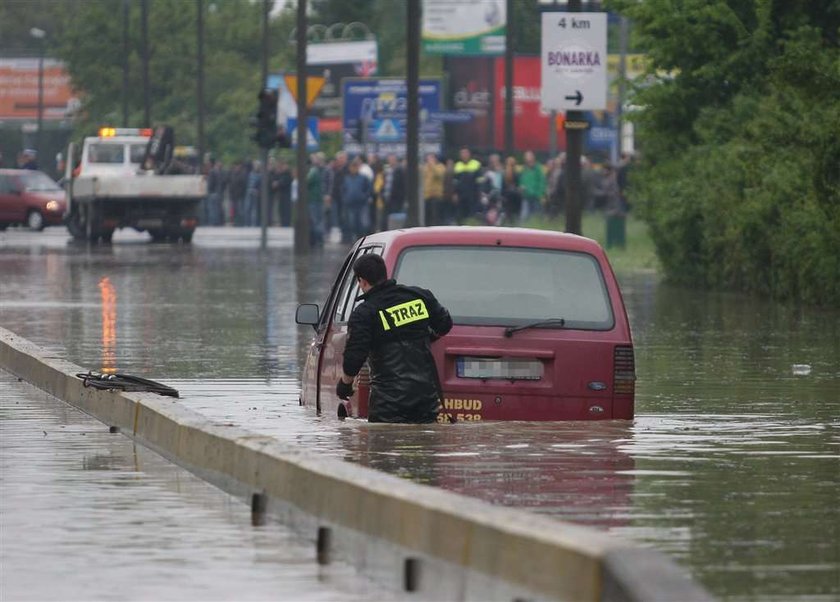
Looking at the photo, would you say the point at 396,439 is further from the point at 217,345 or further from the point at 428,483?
the point at 217,345

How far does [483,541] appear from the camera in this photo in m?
8.18

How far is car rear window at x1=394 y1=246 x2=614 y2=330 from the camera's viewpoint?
46.4 feet

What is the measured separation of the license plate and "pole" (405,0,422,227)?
28.9m

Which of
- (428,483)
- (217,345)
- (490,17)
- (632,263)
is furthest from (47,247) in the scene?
(428,483)

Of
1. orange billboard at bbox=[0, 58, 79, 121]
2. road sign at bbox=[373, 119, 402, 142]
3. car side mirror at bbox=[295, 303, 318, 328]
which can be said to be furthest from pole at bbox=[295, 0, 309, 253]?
orange billboard at bbox=[0, 58, 79, 121]

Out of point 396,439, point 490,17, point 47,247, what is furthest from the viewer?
point 490,17

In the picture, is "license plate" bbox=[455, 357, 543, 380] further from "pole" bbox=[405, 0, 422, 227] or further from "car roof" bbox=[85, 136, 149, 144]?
"car roof" bbox=[85, 136, 149, 144]

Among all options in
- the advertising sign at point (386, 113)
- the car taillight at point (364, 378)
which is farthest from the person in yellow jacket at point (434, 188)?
the car taillight at point (364, 378)

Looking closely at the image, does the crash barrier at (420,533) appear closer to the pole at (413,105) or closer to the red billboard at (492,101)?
the pole at (413,105)

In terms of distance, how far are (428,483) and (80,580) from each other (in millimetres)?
2362

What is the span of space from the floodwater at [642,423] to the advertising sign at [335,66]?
200ft

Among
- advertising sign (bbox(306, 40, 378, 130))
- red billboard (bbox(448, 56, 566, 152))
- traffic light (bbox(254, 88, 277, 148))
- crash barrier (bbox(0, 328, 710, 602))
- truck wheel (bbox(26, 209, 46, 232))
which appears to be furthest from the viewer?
advertising sign (bbox(306, 40, 378, 130))

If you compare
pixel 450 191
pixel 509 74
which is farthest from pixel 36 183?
pixel 450 191

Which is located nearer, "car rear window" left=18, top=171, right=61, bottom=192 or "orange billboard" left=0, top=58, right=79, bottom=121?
"car rear window" left=18, top=171, right=61, bottom=192
